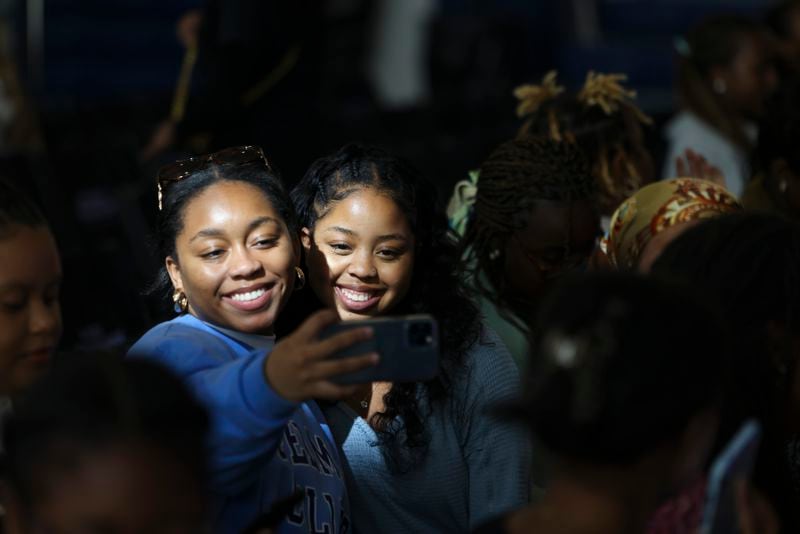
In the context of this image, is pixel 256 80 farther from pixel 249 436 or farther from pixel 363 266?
pixel 249 436

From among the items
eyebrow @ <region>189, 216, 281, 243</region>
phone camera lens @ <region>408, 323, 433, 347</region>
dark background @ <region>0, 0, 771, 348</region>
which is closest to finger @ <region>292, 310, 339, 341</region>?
phone camera lens @ <region>408, 323, 433, 347</region>

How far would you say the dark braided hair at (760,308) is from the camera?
1936mm

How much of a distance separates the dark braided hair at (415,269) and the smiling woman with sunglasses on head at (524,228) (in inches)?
7.2

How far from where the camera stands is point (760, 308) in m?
1.96

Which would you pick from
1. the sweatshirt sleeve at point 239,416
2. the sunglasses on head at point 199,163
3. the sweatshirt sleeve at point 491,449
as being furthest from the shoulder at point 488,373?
the sweatshirt sleeve at point 239,416

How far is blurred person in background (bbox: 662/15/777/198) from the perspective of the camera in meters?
4.98

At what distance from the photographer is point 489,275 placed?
10.6 feet

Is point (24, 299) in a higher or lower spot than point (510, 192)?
higher

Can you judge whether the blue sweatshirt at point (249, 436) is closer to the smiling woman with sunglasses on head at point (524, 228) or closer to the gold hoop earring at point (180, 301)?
the gold hoop earring at point (180, 301)

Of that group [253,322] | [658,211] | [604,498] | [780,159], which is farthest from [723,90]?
[604,498]

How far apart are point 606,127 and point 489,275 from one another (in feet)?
2.31

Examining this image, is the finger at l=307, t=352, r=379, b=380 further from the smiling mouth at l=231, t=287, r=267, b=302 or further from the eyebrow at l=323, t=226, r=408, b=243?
the eyebrow at l=323, t=226, r=408, b=243

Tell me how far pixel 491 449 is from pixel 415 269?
1.52 feet

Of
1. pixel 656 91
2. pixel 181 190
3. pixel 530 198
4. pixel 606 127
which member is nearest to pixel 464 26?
pixel 656 91
